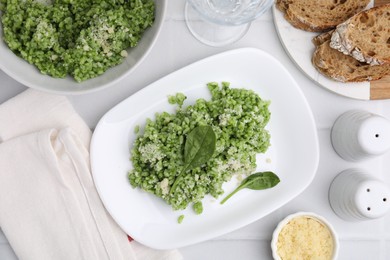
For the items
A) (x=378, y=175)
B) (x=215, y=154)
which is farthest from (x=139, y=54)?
(x=378, y=175)

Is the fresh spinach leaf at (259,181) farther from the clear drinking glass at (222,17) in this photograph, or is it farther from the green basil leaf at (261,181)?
the clear drinking glass at (222,17)

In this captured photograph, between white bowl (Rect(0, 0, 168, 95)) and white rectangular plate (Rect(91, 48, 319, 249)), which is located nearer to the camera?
white bowl (Rect(0, 0, 168, 95))

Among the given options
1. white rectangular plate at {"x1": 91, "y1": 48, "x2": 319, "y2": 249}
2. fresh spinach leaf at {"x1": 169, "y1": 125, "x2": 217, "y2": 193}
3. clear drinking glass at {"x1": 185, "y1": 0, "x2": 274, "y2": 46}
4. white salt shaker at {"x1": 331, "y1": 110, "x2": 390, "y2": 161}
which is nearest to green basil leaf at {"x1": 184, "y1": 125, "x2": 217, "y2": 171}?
fresh spinach leaf at {"x1": 169, "y1": 125, "x2": 217, "y2": 193}

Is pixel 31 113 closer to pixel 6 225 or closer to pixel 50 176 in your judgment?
pixel 50 176

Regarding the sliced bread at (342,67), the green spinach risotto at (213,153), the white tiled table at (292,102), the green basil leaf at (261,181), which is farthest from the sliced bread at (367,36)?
the green basil leaf at (261,181)

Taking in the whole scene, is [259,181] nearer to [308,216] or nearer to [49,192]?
[308,216]

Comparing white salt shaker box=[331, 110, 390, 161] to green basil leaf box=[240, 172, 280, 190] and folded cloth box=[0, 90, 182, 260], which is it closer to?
A: green basil leaf box=[240, 172, 280, 190]

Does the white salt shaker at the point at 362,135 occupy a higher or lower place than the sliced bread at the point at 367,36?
lower

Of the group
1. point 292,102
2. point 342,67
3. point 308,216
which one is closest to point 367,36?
point 342,67
